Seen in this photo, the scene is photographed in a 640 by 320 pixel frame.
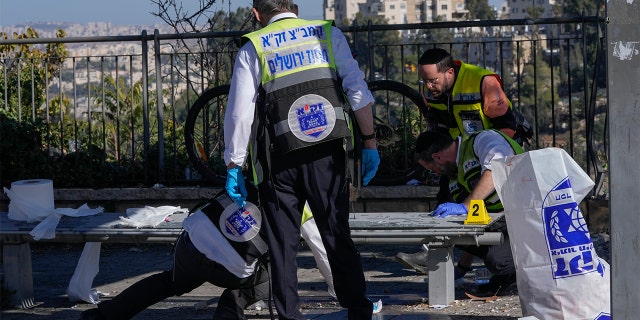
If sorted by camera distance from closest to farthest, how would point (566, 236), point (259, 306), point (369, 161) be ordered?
point (566, 236) → point (369, 161) → point (259, 306)

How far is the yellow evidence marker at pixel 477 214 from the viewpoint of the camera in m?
5.60

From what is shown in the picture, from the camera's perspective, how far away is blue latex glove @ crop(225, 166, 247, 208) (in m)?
4.91

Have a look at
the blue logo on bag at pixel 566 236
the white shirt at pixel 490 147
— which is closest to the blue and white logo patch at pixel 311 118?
the blue logo on bag at pixel 566 236

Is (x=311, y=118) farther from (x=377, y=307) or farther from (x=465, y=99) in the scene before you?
(x=465, y=99)

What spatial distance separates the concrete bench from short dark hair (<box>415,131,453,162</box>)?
1.18 ft

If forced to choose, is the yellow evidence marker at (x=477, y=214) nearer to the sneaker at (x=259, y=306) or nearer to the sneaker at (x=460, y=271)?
the sneaker at (x=460, y=271)

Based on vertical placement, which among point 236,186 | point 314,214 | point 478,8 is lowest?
point 314,214

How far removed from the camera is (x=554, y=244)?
16.3 ft

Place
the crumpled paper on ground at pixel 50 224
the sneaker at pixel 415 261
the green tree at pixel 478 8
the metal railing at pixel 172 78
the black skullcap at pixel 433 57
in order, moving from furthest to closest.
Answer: the green tree at pixel 478 8, the metal railing at pixel 172 78, the sneaker at pixel 415 261, the black skullcap at pixel 433 57, the crumpled paper on ground at pixel 50 224

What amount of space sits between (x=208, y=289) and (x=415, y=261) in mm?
1348

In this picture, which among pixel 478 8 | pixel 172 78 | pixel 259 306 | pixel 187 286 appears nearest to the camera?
pixel 187 286

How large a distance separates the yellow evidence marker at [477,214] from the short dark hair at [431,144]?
58 cm

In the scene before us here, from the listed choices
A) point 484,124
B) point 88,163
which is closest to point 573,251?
point 484,124

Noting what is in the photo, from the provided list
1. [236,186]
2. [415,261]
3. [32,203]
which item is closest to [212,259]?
[236,186]
